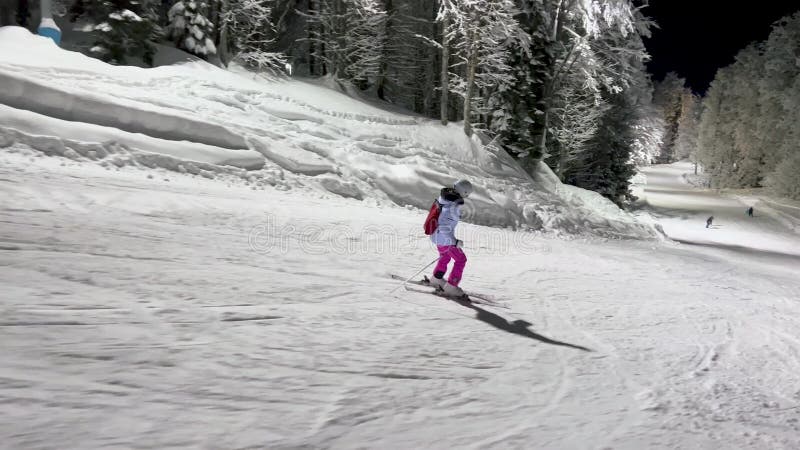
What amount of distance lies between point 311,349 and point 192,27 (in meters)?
20.7

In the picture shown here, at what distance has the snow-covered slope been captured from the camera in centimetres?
1173

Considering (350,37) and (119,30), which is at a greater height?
(350,37)

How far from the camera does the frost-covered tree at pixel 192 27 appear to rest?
21000 millimetres

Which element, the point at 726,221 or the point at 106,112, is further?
the point at 726,221

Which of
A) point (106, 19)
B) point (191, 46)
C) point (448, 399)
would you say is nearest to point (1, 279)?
point (448, 399)

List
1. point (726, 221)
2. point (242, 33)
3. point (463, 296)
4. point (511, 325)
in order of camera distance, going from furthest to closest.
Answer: point (726, 221), point (242, 33), point (463, 296), point (511, 325)

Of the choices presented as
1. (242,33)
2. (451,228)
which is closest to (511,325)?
(451,228)

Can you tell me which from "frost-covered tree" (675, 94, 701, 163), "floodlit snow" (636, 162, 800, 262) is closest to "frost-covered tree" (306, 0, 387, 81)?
"floodlit snow" (636, 162, 800, 262)

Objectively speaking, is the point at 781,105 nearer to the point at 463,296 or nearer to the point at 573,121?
the point at 573,121

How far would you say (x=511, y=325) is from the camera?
647cm

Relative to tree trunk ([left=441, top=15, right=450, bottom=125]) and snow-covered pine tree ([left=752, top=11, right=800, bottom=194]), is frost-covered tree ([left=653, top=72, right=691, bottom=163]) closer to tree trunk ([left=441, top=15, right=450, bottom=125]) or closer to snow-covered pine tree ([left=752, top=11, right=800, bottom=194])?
snow-covered pine tree ([left=752, top=11, right=800, bottom=194])

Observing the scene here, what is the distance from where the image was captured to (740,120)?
55.2 m

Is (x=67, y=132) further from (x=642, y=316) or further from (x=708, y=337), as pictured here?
(x=708, y=337)

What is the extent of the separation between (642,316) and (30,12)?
24.9 m
